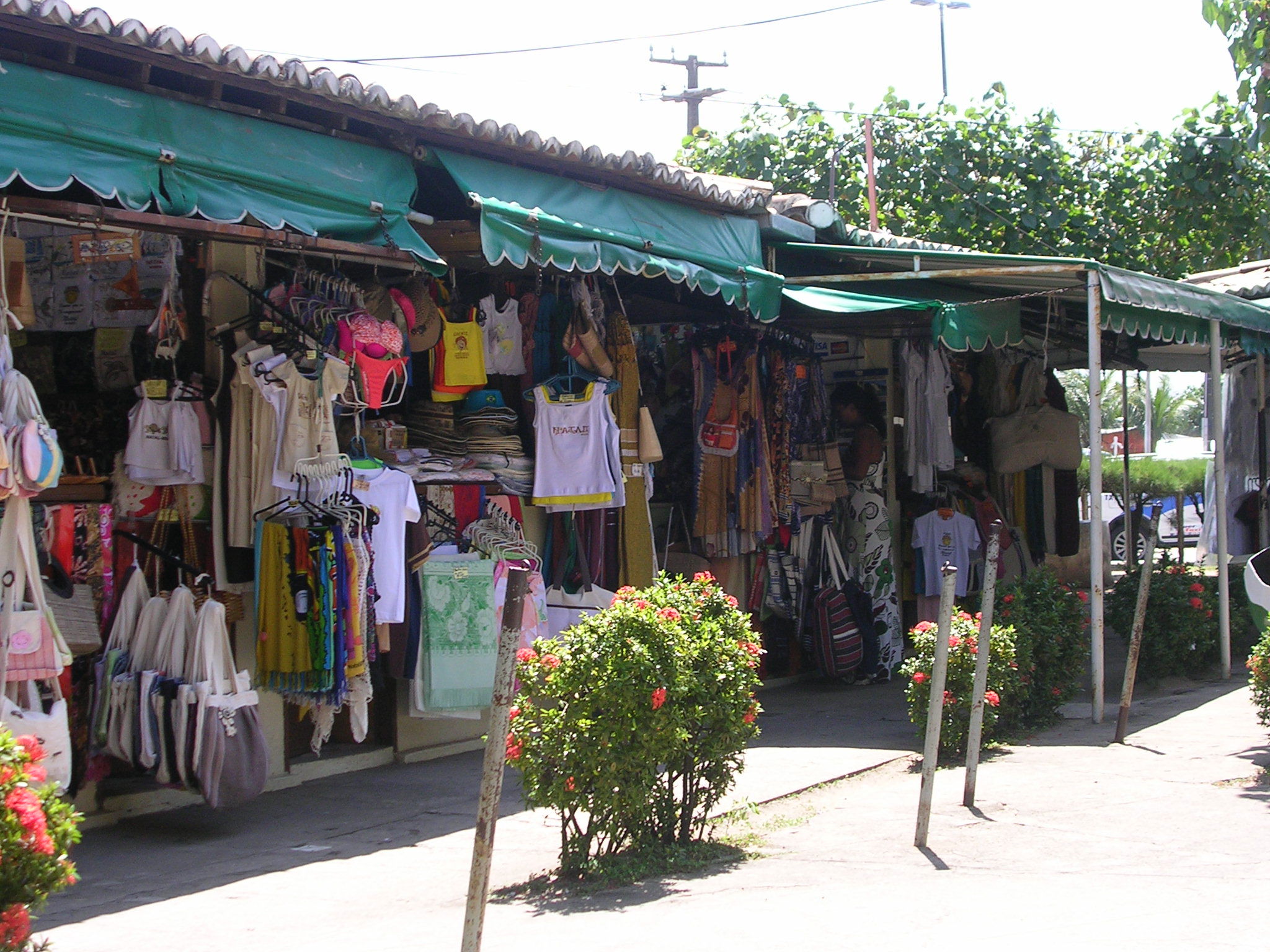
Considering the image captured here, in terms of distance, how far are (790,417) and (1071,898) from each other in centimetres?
603

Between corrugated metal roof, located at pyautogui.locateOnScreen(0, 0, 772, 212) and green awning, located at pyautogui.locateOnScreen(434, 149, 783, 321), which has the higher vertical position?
corrugated metal roof, located at pyautogui.locateOnScreen(0, 0, 772, 212)

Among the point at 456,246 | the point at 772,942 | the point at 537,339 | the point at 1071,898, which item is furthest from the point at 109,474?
the point at 1071,898

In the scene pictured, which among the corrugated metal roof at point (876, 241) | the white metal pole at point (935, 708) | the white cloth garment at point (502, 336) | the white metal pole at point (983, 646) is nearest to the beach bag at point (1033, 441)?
the corrugated metal roof at point (876, 241)

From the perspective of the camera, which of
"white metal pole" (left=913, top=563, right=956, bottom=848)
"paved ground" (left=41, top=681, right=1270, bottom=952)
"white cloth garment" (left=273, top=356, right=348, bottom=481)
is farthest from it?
"white cloth garment" (left=273, top=356, right=348, bottom=481)

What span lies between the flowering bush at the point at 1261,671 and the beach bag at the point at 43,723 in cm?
642

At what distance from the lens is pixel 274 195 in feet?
21.7

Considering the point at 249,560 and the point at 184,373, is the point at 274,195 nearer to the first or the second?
the point at 184,373

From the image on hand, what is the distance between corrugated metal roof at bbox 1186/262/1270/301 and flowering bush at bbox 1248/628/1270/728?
18.2ft

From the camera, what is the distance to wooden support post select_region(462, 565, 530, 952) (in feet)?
13.2

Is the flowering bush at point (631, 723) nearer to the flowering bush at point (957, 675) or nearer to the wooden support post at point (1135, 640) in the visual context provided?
the flowering bush at point (957, 675)

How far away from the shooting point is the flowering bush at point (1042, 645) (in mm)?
9062

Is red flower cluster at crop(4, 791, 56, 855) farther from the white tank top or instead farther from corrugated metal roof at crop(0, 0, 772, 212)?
the white tank top

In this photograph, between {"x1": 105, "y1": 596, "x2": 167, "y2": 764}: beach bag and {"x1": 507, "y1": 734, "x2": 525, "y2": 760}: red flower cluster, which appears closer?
{"x1": 507, "y1": 734, "x2": 525, "y2": 760}: red flower cluster

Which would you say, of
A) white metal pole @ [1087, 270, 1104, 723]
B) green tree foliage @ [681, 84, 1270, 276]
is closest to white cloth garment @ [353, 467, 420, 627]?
white metal pole @ [1087, 270, 1104, 723]
